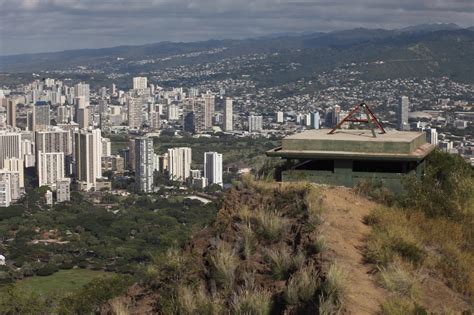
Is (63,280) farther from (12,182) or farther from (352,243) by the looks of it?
(352,243)

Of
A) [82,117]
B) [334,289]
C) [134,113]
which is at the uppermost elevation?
[334,289]

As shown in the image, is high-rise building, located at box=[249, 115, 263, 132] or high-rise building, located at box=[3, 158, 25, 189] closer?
high-rise building, located at box=[3, 158, 25, 189]

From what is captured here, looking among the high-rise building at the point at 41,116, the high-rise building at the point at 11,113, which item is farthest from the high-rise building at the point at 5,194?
the high-rise building at the point at 11,113

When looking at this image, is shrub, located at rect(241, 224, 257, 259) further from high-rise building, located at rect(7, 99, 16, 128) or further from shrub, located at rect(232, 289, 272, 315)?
high-rise building, located at rect(7, 99, 16, 128)

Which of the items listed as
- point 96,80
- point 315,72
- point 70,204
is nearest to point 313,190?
point 70,204

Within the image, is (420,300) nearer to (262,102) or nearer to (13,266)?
(13,266)

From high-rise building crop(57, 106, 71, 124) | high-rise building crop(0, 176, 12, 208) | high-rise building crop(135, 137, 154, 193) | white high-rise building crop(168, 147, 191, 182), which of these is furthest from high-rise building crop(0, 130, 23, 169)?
high-rise building crop(57, 106, 71, 124)

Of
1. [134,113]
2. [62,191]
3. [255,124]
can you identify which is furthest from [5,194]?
[134,113]
